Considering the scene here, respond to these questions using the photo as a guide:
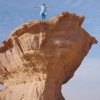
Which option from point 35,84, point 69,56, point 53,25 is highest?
point 53,25

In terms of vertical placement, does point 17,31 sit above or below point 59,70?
above

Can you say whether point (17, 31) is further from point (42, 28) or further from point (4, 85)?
point (4, 85)

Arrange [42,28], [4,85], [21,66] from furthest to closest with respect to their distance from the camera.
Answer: [4,85] < [21,66] < [42,28]

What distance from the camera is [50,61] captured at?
23547 millimetres

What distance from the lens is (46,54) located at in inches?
920

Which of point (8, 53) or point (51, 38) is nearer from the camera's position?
point (51, 38)

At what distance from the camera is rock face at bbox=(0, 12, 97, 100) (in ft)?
76.6

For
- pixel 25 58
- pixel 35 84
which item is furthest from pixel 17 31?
pixel 35 84

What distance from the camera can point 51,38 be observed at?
2336 cm

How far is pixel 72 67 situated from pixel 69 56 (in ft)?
5.97

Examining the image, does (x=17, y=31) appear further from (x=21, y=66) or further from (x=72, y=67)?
(x=72, y=67)

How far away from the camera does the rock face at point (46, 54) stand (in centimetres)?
2336

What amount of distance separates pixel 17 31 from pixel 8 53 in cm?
232

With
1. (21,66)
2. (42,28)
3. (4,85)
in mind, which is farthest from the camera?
(4,85)
